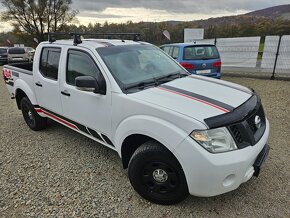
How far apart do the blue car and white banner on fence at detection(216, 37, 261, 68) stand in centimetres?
435

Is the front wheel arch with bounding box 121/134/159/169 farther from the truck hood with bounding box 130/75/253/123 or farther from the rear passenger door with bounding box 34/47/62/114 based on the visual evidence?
the rear passenger door with bounding box 34/47/62/114

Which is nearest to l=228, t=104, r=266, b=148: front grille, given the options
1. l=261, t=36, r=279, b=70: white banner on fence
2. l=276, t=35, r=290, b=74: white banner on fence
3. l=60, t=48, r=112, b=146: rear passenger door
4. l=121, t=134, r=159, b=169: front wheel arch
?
l=121, t=134, r=159, b=169: front wheel arch

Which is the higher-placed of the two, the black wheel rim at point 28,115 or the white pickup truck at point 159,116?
the white pickup truck at point 159,116

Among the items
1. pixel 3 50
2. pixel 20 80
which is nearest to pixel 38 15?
pixel 3 50

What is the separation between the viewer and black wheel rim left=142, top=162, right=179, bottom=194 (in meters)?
2.48

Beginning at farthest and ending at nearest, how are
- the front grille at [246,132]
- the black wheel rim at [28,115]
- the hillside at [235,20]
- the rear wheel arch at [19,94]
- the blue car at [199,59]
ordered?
1. the hillside at [235,20]
2. the blue car at [199,59]
3. the rear wheel arch at [19,94]
4. the black wheel rim at [28,115]
5. the front grille at [246,132]

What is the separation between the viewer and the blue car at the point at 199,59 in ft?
25.2

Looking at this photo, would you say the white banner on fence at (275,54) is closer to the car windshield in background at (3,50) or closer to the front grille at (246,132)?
the front grille at (246,132)

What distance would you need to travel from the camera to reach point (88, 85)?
283 centimetres

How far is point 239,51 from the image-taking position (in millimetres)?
11945

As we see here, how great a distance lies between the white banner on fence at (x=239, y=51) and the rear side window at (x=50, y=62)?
1002 centimetres

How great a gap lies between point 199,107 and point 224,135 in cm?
36

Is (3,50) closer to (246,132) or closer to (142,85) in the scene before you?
(142,85)

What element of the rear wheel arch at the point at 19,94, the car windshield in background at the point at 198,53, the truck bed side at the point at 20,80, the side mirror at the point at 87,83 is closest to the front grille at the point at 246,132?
the side mirror at the point at 87,83
